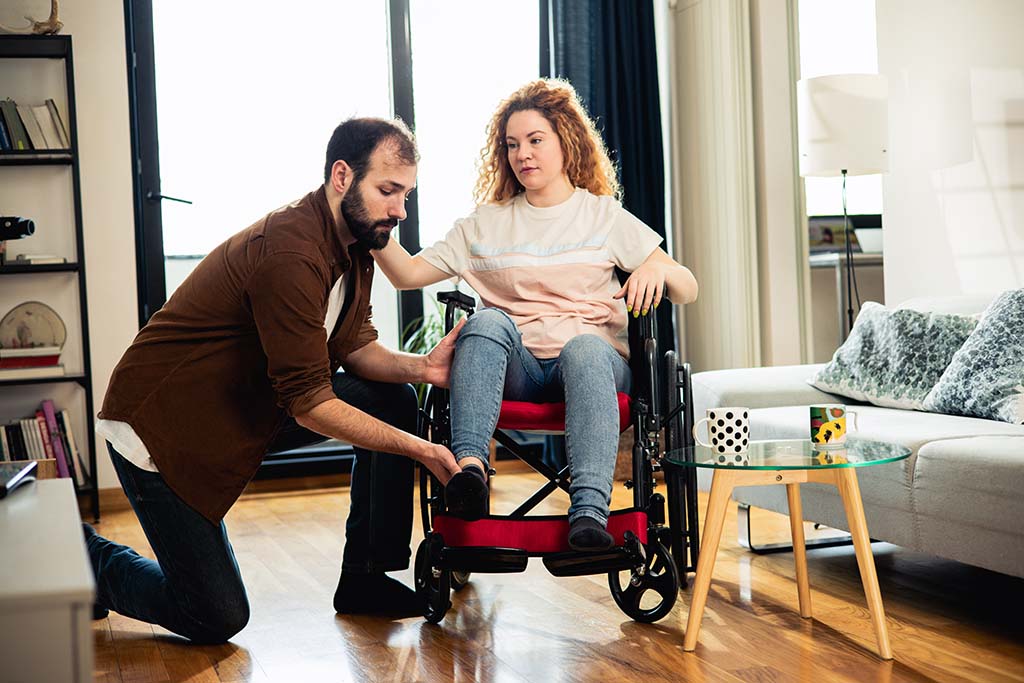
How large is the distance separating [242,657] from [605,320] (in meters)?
1.05

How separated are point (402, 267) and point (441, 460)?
646 millimetres

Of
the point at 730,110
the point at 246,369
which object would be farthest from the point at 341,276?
the point at 730,110

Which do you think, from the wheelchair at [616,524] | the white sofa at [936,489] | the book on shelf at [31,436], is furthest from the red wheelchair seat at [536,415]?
the book on shelf at [31,436]

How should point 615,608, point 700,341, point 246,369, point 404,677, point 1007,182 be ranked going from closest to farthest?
point 404,677 < point 246,369 < point 615,608 < point 1007,182 < point 700,341

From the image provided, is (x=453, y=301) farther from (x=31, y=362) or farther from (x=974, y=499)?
(x=31, y=362)

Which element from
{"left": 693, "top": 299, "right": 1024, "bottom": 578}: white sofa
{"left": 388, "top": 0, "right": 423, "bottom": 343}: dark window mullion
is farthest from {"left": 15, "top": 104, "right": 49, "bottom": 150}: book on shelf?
{"left": 693, "top": 299, "right": 1024, "bottom": 578}: white sofa

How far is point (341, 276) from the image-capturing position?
2.26m

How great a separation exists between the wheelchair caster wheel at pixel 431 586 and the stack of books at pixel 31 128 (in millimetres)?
2264

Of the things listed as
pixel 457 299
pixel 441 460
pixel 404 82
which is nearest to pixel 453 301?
Result: pixel 457 299

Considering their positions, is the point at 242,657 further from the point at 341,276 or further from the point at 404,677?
the point at 341,276

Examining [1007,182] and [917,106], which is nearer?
[1007,182]

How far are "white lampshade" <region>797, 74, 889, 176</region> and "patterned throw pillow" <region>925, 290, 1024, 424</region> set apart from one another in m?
1.10

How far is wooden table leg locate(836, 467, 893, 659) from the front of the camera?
79.4 inches

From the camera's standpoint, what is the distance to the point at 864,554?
202 cm
